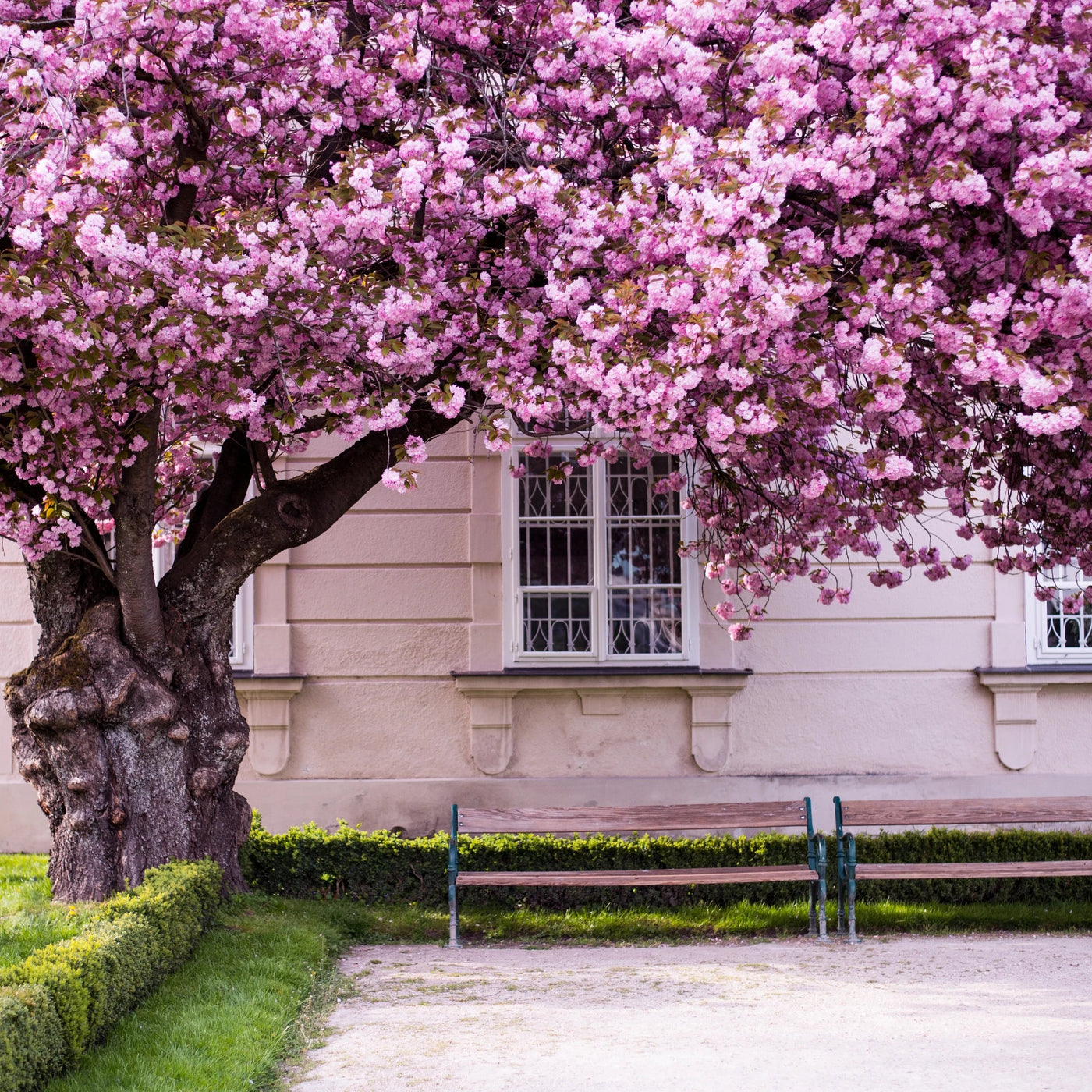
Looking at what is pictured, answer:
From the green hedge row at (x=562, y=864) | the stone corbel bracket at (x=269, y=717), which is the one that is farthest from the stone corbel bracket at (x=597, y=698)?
the stone corbel bracket at (x=269, y=717)

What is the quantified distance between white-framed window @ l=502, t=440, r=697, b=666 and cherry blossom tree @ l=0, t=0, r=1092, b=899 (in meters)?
3.24

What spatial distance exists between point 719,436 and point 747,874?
354cm

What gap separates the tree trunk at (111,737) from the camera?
6.57 m

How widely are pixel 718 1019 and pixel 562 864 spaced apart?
128 inches

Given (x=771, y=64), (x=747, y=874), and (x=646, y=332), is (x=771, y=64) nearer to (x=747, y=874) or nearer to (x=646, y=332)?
(x=646, y=332)

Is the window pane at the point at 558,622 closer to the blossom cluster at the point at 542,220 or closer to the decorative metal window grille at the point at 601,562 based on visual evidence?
the decorative metal window grille at the point at 601,562

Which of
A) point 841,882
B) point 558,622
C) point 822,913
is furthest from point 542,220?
point 558,622

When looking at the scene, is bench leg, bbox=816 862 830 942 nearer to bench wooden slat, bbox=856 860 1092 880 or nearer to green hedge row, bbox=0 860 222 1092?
bench wooden slat, bbox=856 860 1092 880

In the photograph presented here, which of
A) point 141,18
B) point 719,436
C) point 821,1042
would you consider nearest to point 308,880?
point 821,1042

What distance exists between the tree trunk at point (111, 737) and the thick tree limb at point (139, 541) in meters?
0.18

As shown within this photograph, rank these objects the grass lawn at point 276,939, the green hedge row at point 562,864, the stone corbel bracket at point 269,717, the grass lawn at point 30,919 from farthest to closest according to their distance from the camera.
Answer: the stone corbel bracket at point 269,717
the green hedge row at point 562,864
the grass lawn at point 30,919
the grass lawn at point 276,939

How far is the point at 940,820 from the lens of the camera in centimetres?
793

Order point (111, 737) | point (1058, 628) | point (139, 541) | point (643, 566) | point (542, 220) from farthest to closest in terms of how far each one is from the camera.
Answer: point (1058, 628)
point (643, 566)
point (111, 737)
point (139, 541)
point (542, 220)

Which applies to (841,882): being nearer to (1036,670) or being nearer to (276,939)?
(1036,670)
